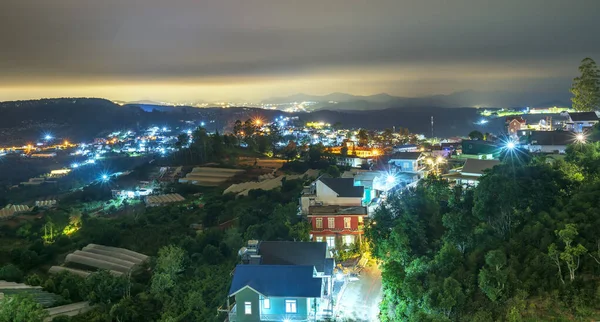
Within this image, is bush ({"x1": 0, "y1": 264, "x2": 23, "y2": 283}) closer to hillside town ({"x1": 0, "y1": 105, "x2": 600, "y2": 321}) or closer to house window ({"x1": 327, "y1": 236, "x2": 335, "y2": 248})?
hillside town ({"x1": 0, "y1": 105, "x2": 600, "y2": 321})

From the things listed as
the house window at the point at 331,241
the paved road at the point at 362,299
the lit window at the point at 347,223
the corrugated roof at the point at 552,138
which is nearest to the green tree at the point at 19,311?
the paved road at the point at 362,299

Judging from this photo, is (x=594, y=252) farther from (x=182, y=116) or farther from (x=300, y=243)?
(x=182, y=116)

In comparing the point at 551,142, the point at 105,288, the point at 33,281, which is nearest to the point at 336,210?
the point at 105,288

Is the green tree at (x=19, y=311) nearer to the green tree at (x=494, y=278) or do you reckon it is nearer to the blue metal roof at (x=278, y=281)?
the blue metal roof at (x=278, y=281)

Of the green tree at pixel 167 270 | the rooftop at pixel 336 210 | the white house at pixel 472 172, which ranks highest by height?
the white house at pixel 472 172

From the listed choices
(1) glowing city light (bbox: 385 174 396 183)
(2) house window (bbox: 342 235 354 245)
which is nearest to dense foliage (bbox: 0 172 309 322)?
(2) house window (bbox: 342 235 354 245)

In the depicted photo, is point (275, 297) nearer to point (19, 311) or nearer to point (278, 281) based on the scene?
point (278, 281)
